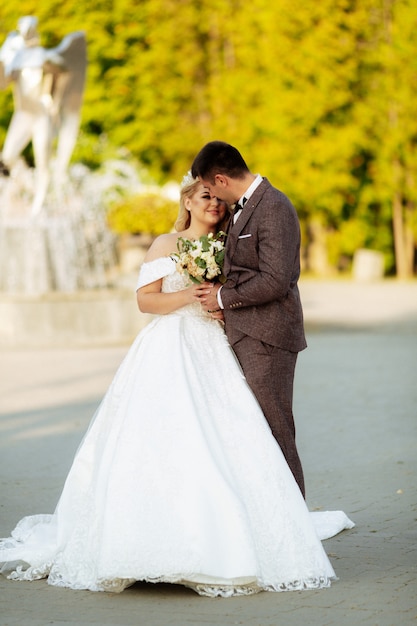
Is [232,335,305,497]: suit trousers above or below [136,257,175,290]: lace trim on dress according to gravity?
below

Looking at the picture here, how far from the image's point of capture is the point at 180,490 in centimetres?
511

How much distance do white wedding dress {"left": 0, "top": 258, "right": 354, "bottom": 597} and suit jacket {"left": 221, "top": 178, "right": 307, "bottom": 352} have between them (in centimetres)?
20

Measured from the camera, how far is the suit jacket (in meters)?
5.25

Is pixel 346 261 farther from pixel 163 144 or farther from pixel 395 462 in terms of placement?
pixel 395 462

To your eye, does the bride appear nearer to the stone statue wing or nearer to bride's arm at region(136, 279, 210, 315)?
bride's arm at region(136, 279, 210, 315)

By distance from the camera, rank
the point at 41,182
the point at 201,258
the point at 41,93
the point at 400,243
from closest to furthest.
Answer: the point at 201,258, the point at 41,182, the point at 41,93, the point at 400,243

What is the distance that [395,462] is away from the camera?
26.4ft

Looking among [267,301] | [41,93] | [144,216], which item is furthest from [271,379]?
[144,216]

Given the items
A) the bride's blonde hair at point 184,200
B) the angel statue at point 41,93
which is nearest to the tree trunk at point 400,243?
the angel statue at point 41,93

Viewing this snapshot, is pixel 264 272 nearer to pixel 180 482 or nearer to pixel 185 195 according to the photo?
pixel 185 195

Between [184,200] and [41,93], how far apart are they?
43.7ft

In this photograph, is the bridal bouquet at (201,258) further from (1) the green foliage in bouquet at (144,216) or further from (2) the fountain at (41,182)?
(1) the green foliage in bouquet at (144,216)

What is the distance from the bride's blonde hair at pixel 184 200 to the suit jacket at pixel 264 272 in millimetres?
230

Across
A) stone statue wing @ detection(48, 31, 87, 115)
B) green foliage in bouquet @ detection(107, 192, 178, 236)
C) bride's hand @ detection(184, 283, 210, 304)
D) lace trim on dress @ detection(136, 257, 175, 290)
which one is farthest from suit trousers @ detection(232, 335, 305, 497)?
green foliage in bouquet @ detection(107, 192, 178, 236)
